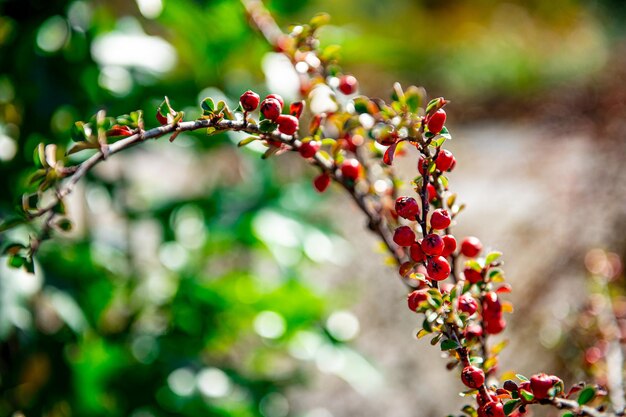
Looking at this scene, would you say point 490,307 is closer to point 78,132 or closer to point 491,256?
point 491,256

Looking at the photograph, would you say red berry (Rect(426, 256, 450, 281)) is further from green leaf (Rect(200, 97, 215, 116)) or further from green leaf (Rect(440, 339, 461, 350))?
green leaf (Rect(200, 97, 215, 116))

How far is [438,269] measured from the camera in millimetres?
325

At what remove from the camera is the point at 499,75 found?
13.6ft

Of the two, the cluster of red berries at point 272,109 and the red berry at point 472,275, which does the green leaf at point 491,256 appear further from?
the cluster of red berries at point 272,109

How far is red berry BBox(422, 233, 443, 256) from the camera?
0.32 m

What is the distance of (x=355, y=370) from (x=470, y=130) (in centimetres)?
284

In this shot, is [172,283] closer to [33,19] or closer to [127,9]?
[33,19]

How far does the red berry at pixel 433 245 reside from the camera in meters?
0.32

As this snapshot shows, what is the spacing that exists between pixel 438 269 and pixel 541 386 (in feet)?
0.24

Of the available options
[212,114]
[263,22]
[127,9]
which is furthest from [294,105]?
[127,9]

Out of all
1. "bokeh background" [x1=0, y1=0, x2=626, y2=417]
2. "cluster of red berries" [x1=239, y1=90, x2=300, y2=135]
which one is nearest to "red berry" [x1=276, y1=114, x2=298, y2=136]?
"cluster of red berries" [x1=239, y1=90, x2=300, y2=135]

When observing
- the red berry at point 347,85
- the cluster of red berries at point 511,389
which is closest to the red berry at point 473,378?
the cluster of red berries at point 511,389

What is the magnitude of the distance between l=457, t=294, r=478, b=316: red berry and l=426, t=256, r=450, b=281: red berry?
0.03 m

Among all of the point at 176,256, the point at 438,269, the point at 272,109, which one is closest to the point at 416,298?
the point at 438,269
